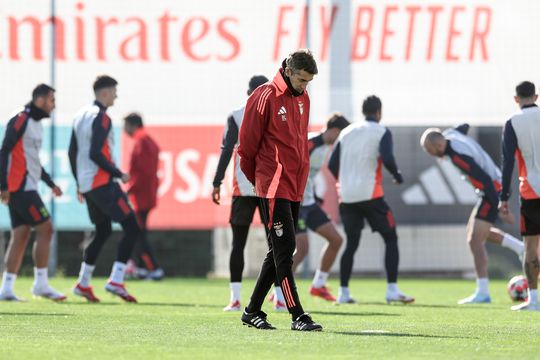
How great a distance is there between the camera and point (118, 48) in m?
19.8

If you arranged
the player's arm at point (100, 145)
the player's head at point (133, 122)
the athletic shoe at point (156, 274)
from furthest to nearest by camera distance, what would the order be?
the athletic shoe at point (156, 274), the player's head at point (133, 122), the player's arm at point (100, 145)

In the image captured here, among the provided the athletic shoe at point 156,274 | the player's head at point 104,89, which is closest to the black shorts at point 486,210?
the player's head at point 104,89

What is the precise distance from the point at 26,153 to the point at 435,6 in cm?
831

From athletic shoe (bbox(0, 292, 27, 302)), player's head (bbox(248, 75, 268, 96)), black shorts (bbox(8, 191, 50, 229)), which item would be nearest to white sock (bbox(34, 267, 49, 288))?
athletic shoe (bbox(0, 292, 27, 302))

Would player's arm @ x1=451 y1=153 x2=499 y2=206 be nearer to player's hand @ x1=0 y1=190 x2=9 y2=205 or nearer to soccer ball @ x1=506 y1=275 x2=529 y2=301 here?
soccer ball @ x1=506 y1=275 x2=529 y2=301

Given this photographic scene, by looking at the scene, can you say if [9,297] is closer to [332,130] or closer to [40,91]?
[40,91]

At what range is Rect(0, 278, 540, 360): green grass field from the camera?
7523mm

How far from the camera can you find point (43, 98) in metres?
13.6

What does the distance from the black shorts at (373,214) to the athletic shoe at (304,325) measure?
15.7 feet

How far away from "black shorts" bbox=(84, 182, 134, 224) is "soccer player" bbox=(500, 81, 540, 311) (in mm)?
3867

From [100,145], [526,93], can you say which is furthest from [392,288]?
[100,145]

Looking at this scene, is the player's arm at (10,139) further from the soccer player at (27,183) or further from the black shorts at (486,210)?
the black shorts at (486,210)

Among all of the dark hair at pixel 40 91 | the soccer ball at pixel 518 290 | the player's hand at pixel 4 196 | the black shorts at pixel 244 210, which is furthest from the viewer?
the soccer ball at pixel 518 290

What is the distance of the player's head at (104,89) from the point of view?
44.1 ft
